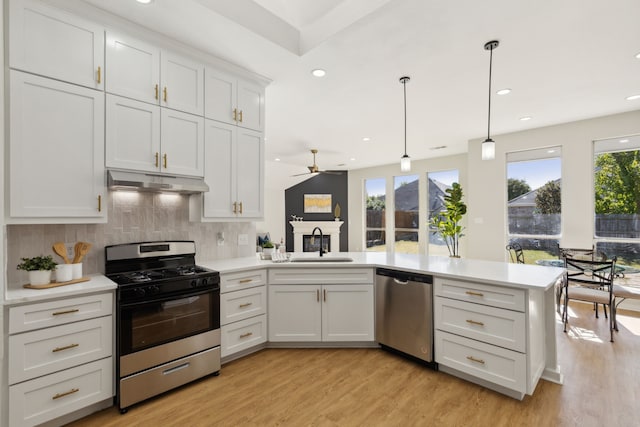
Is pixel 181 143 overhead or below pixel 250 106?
below

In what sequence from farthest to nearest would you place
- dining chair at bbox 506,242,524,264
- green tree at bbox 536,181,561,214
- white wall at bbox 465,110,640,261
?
green tree at bbox 536,181,561,214 → dining chair at bbox 506,242,524,264 → white wall at bbox 465,110,640,261

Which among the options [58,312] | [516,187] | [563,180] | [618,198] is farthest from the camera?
[516,187]

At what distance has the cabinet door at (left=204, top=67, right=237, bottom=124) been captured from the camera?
2756mm

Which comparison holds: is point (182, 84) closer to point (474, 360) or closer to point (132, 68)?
point (132, 68)

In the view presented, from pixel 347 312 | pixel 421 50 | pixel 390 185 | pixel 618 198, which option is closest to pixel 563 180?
pixel 618 198

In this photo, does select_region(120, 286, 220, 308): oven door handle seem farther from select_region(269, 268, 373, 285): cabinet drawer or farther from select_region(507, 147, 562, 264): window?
select_region(507, 147, 562, 264): window

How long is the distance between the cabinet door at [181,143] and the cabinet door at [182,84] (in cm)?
7

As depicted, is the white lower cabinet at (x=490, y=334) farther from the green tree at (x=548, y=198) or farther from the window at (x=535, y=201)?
the green tree at (x=548, y=198)

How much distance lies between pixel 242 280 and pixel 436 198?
21.2 feet

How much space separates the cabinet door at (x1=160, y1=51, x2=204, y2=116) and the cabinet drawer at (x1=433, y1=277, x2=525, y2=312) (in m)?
2.60

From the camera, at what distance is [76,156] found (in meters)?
2.05

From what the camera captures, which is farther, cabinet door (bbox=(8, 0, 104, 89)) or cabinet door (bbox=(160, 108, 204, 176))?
cabinet door (bbox=(160, 108, 204, 176))

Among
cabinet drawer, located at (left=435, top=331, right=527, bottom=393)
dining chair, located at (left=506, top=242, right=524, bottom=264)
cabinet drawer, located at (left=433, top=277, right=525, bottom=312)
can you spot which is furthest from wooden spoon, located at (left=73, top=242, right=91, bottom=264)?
dining chair, located at (left=506, top=242, right=524, bottom=264)

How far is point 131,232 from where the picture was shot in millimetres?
2602
